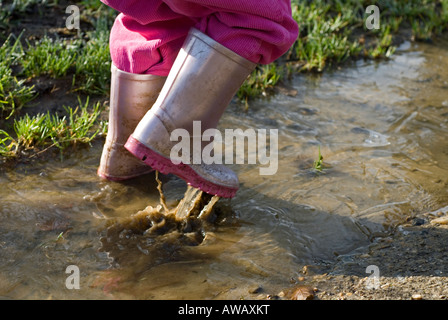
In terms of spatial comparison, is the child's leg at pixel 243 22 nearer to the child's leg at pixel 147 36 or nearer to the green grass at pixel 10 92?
the child's leg at pixel 147 36

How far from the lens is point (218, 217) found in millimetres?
2609

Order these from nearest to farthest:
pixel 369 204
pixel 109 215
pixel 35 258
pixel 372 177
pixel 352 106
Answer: pixel 35 258
pixel 109 215
pixel 369 204
pixel 372 177
pixel 352 106

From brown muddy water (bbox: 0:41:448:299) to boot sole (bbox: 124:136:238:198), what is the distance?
190mm

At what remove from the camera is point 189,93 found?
2.23 metres

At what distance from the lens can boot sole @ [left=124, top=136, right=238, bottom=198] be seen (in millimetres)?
2234

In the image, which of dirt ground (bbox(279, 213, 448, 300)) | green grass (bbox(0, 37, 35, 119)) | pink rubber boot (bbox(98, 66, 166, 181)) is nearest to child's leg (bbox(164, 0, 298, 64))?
pink rubber boot (bbox(98, 66, 166, 181))

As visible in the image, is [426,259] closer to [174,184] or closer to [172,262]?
[172,262]

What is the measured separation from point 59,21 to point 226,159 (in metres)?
1.96

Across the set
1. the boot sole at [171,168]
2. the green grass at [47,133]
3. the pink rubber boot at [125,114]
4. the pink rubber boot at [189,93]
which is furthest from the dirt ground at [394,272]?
the green grass at [47,133]

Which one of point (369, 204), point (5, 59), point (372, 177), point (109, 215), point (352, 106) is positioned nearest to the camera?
point (109, 215)

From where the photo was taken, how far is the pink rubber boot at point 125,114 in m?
2.51

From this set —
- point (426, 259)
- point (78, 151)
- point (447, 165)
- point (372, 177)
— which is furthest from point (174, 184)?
point (447, 165)

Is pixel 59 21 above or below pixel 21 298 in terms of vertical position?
above

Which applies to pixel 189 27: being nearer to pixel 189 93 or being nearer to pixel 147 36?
pixel 147 36
